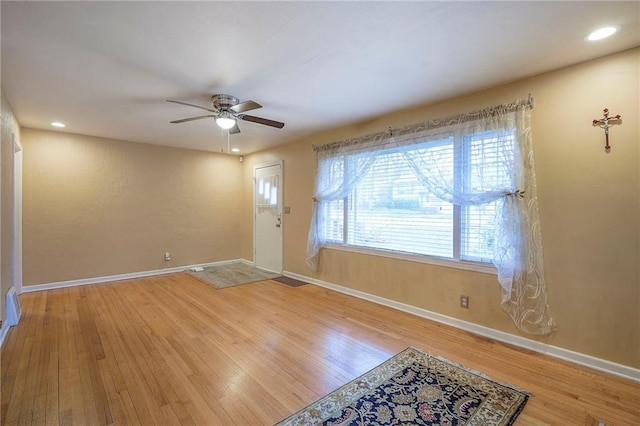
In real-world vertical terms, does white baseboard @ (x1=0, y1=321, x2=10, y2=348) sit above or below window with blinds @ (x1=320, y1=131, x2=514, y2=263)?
below

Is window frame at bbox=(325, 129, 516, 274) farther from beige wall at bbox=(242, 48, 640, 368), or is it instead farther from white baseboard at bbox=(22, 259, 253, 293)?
white baseboard at bbox=(22, 259, 253, 293)

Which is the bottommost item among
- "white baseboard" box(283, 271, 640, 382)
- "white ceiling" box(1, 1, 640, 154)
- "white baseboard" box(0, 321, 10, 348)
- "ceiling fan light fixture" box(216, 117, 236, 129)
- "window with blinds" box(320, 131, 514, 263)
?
"white baseboard" box(283, 271, 640, 382)

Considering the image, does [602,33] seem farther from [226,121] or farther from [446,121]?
[226,121]

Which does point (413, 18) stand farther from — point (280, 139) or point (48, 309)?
point (48, 309)

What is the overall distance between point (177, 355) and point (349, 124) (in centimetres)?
345

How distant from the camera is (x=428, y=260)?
3.30m

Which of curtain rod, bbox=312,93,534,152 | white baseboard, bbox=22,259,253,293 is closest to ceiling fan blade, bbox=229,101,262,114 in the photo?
curtain rod, bbox=312,93,534,152

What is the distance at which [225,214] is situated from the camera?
20.8 ft

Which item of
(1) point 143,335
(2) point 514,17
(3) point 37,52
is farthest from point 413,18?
(1) point 143,335

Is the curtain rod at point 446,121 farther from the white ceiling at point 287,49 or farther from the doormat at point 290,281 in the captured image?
the doormat at point 290,281

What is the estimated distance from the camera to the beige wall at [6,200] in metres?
2.72

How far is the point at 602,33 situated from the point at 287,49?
7.31 ft

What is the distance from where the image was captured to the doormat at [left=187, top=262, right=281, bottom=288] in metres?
4.85

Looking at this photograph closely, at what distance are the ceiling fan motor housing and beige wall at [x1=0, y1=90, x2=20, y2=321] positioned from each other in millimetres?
1958
